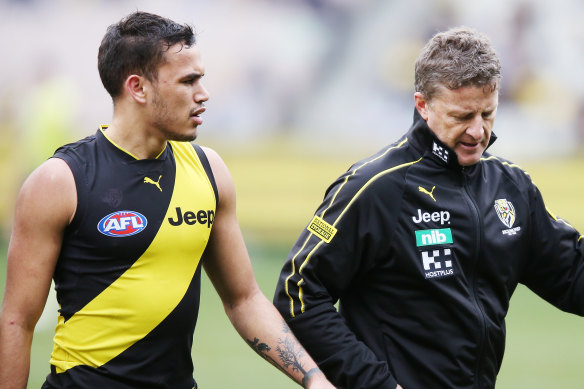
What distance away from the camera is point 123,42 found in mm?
3492

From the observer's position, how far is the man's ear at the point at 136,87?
3.48 metres

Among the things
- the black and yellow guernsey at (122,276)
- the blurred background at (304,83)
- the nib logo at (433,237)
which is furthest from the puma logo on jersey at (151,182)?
the blurred background at (304,83)

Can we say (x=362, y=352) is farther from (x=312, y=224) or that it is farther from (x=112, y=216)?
(x=112, y=216)

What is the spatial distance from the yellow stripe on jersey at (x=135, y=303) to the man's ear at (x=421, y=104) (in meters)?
0.95

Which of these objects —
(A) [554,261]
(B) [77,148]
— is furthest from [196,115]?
(A) [554,261]

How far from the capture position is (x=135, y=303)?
335cm

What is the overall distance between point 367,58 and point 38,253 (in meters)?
10.9

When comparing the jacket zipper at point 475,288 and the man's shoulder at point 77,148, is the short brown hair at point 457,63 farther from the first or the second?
the man's shoulder at point 77,148

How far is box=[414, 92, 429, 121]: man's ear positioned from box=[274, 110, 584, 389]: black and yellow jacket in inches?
2.1

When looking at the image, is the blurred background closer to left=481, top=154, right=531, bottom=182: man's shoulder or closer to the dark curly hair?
left=481, top=154, right=531, bottom=182: man's shoulder

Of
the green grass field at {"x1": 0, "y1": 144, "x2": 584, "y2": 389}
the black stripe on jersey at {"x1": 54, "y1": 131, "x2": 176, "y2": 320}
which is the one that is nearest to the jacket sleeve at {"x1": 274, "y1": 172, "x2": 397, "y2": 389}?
the black stripe on jersey at {"x1": 54, "y1": 131, "x2": 176, "y2": 320}

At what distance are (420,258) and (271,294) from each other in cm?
685

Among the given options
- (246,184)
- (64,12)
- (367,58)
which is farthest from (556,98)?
(64,12)

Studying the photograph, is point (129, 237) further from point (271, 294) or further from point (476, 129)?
point (271, 294)
